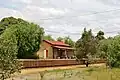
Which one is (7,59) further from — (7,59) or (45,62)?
→ (45,62)

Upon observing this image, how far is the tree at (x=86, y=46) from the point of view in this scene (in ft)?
163

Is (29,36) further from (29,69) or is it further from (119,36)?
(119,36)

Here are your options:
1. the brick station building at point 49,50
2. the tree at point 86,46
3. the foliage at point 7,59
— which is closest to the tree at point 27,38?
the tree at point 86,46

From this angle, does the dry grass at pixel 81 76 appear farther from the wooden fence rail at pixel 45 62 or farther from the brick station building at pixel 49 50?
the brick station building at pixel 49 50

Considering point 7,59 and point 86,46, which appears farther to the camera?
point 86,46

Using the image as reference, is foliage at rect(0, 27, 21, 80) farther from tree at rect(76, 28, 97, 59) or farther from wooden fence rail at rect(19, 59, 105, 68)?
tree at rect(76, 28, 97, 59)

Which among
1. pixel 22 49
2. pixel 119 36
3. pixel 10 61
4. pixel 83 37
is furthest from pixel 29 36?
pixel 10 61

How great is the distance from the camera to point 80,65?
52.5 meters

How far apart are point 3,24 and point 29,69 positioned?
30955mm

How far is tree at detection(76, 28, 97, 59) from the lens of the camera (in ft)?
163

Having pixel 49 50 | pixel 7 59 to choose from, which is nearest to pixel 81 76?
pixel 7 59

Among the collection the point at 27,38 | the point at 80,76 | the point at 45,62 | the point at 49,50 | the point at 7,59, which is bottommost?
the point at 80,76

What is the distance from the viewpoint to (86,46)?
163 feet

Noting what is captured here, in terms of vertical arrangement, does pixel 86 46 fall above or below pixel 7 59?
above
